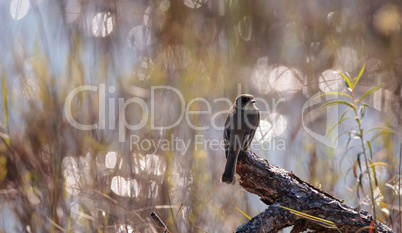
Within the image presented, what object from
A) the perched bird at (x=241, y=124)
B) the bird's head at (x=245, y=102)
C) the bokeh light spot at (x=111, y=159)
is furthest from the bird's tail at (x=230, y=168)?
the bokeh light spot at (x=111, y=159)

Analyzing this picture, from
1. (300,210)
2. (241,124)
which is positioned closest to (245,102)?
(241,124)

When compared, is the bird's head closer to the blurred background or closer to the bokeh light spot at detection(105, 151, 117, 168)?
the blurred background

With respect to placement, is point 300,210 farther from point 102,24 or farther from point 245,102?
Result: point 102,24

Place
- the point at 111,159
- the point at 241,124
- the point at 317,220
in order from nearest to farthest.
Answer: the point at 317,220
the point at 111,159
the point at 241,124

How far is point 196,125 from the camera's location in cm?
502

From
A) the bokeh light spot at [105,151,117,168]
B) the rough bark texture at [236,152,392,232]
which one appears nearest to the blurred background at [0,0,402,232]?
the bokeh light spot at [105,151,117,168]

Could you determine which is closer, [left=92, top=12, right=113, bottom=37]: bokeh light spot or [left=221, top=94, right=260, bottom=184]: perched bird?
[left=221, top=94, right=260, bottom=184]: perched bird

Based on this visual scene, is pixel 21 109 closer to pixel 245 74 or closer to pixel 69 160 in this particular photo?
pixel 69 160

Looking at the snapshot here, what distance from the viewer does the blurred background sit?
4.23 m

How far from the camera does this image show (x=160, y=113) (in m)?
4.76

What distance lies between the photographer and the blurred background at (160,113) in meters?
4.23

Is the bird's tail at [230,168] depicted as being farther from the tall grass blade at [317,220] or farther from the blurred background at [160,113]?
the tall grass blade at [317,220]

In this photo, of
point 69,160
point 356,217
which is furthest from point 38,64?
point 356,217

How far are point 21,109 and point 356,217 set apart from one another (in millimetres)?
3472
